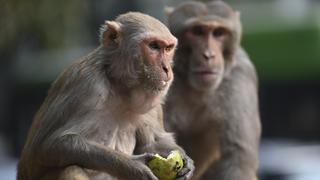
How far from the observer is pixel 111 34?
9.12 metres

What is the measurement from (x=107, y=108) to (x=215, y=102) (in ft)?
7.77

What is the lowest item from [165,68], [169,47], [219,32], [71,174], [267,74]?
[267,74]

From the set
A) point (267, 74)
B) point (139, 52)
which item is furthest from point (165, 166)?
point (267, 74)

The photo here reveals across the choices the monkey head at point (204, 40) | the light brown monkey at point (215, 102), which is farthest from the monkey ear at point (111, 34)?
the light brown monkey at point (215, 102)

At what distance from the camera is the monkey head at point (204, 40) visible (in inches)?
424

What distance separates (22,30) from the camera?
14930 millimetres

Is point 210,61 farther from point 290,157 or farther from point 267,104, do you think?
point 267,104

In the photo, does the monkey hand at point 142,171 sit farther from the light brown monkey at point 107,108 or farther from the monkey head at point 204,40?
the monkey head at point 204,40

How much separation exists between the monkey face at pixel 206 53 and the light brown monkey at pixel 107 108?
5.04 ft

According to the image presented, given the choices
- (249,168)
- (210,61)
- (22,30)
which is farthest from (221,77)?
(22,30)

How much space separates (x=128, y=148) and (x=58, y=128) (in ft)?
2.42

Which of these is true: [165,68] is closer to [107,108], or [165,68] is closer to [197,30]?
[107,108]

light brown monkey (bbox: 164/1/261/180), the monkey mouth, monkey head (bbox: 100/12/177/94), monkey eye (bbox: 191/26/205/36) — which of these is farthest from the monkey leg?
monkey eye (bbox: 191/26/205/36)

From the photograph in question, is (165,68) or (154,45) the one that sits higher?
(154,45)
